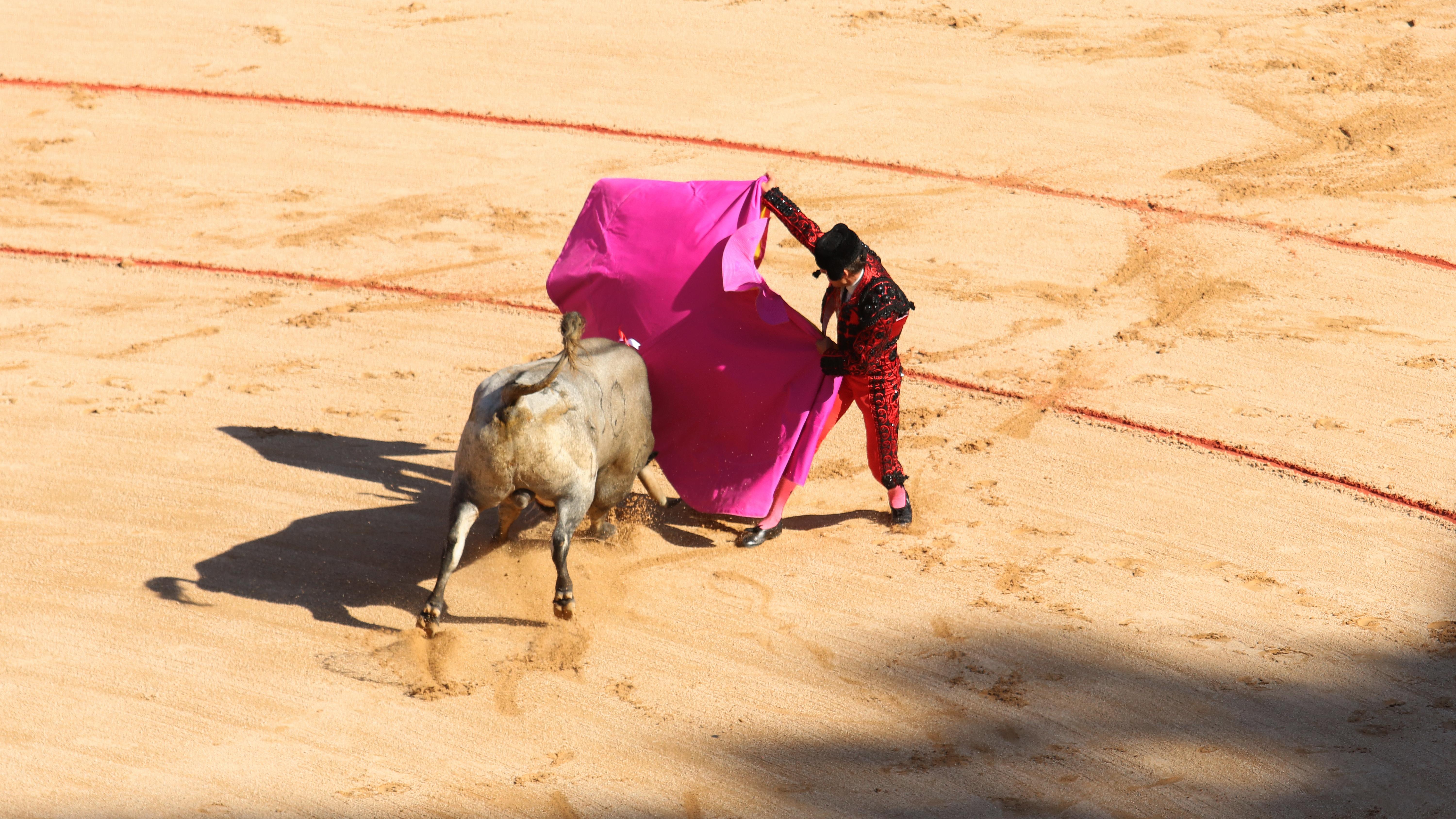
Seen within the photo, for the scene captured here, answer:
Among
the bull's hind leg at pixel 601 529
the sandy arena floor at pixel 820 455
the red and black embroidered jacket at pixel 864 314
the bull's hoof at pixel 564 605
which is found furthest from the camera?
the bull's hind leg at pixel 601 529

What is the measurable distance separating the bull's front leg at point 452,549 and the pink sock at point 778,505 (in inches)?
53.7

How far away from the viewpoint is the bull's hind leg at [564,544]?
439cm

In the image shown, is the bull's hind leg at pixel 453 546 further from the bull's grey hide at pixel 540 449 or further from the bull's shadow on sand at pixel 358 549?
the bull's shadow on sand at pixel 358 549

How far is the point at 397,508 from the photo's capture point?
17.9 ft

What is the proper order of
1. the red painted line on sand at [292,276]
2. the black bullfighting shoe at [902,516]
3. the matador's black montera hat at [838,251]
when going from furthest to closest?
1. the red painted line on sand at [292,276]
2. the black bullfighting shoe at [902,516]
3. the matador's black montera hat at [838,251]

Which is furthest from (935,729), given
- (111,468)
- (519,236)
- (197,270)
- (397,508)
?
(197,270)

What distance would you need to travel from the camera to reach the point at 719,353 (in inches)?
209

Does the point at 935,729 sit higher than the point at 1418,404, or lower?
lower

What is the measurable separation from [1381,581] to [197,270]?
6.24 meters

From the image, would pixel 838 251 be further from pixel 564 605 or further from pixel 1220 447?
pixel 1220 447

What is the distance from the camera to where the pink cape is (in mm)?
5281

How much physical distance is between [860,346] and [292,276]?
397 cm

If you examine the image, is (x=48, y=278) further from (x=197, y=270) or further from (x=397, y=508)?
(x=397, y=508)

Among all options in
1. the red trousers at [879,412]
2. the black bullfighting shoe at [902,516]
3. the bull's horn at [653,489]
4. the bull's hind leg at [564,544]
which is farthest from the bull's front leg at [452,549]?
the black bullfighting shoe at [902,516]
